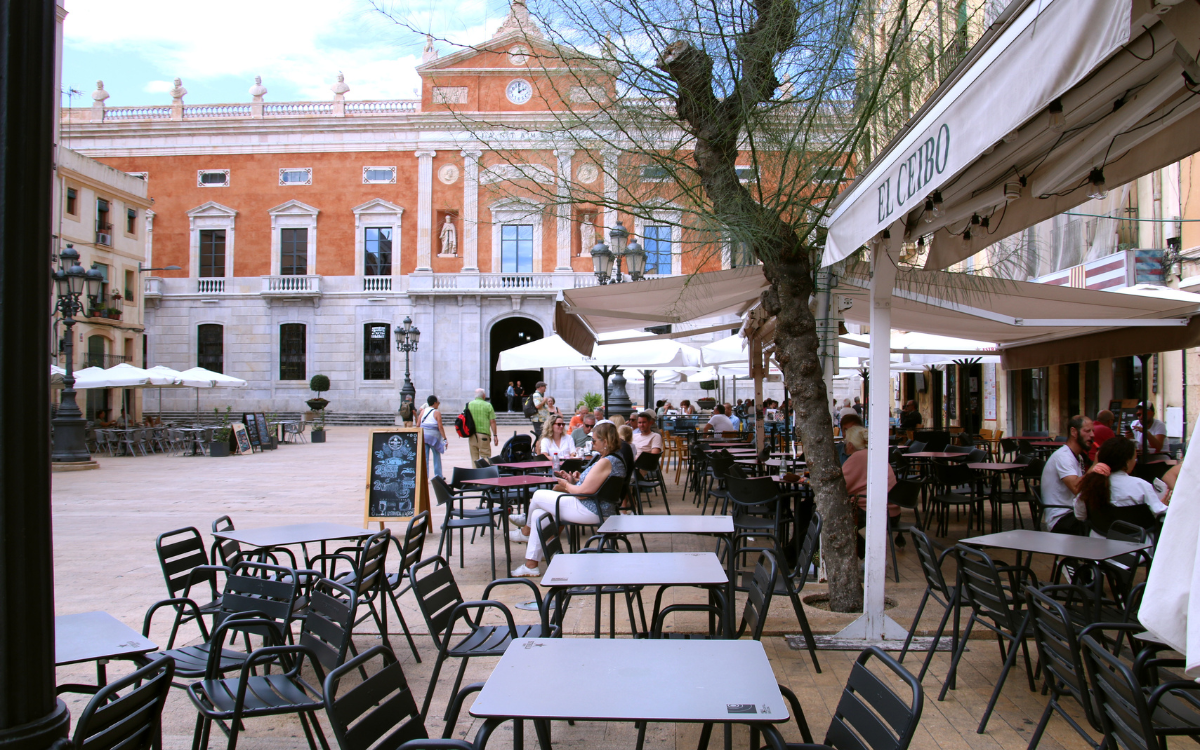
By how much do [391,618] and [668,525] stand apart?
200 cm

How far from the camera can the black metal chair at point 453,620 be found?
3.25m

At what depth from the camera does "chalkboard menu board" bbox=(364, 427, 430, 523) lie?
25.0 feet

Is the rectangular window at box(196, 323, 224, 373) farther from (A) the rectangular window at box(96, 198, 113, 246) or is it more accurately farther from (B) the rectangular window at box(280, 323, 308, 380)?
(A) the rectangular window at box(96, 198, 113, 246)

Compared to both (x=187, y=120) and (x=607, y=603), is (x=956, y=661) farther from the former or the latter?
(x=187, y=120)

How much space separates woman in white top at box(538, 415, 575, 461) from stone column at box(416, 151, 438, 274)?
25458 mm

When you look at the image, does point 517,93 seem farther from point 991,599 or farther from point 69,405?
point 991,599

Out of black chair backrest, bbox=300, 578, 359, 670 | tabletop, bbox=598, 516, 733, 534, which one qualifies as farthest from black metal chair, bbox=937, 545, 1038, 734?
black chair backrest, bbox=300, 578, 359, 670

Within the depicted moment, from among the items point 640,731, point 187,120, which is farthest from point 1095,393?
point 187,120

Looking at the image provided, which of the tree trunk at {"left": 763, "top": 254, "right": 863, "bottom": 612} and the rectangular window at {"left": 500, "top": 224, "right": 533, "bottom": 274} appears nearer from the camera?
the tree trunk at {"left": 763, "top": 254, "right": 863, "bottom": 612}

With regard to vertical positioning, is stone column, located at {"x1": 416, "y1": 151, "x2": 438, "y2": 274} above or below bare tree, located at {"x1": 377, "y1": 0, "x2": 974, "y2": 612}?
above

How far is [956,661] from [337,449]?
1927 cm

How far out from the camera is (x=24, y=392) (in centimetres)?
158

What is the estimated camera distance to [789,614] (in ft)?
16.4

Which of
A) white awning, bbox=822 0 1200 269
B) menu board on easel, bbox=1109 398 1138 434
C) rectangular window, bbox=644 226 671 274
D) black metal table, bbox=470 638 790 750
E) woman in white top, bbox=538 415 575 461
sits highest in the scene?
rectangular window, bbox=644 226 671 274
